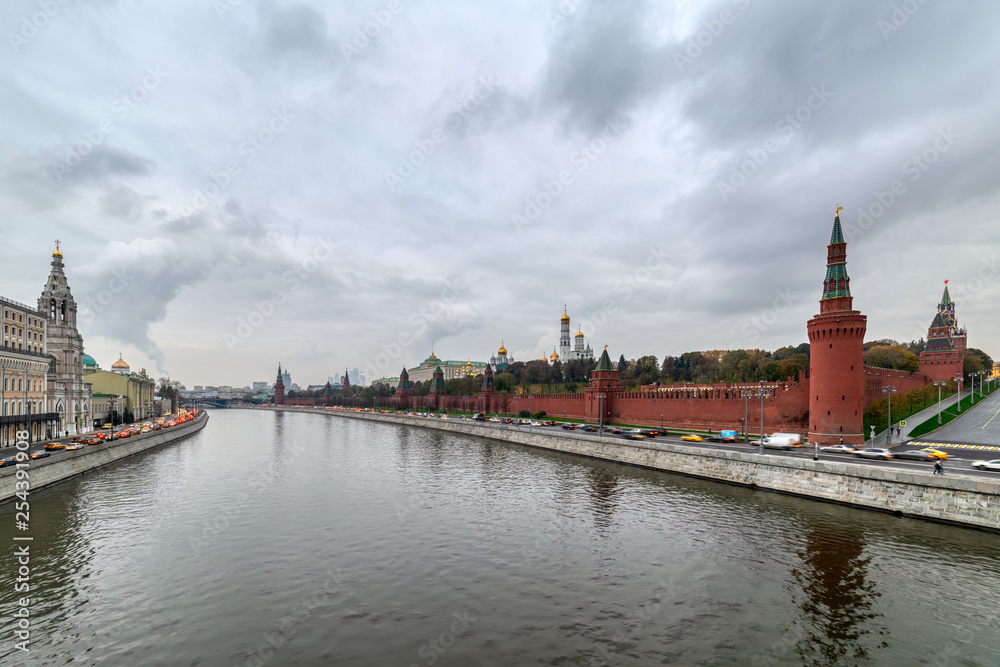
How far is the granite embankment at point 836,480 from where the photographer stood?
21.3 meters

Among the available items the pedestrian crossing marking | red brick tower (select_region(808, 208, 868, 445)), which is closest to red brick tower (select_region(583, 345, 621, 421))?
red brick tower (select_region(808, 208, 868, 445))

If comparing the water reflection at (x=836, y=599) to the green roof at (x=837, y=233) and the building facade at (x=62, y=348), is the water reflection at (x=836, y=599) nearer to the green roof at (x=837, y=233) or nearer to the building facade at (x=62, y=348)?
the green roof at (x=837, y=233)

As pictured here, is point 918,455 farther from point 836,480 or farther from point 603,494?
point 603,494

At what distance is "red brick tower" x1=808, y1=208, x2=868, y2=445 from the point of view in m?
36.7

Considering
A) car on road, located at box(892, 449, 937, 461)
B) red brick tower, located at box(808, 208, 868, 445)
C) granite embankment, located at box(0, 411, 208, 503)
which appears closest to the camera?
granite embankment, located at box(0, 411, 208, 503)

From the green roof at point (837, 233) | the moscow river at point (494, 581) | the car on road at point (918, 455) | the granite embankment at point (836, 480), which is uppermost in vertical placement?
the green roof at point (837, 233)

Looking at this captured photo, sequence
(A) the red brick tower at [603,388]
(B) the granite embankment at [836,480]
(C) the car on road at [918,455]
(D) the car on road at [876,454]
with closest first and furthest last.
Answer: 1. (B) the granite embankment at [836,480]
2. (C) the car on road at [918,455]
3. (D) the car on road at [876,454]
4. (A) the red brick tower at [603,388]

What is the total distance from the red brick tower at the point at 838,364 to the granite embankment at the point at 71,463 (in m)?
51.5

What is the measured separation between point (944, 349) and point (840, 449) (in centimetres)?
5888

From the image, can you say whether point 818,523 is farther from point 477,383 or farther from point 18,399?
point 477,383

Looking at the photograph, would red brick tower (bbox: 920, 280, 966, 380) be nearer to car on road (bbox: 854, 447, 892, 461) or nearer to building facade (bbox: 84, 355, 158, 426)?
car on road (bbox: 854, 447, 892, 461)

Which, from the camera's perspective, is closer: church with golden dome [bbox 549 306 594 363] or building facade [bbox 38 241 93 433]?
building facade [bbox 38 241 93 433]

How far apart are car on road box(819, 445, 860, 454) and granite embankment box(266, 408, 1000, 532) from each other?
22.9ft

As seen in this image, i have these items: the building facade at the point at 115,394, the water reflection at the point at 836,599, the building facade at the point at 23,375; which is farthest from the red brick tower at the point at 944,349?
the building facade at the point at 115,394
